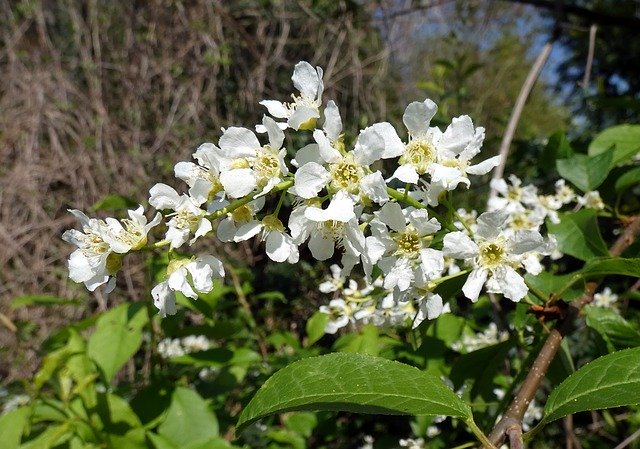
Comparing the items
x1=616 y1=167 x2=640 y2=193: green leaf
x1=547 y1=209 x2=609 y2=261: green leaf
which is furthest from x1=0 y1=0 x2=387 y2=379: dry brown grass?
x1=547 y1=209 x2=609 y2=261: green leaf

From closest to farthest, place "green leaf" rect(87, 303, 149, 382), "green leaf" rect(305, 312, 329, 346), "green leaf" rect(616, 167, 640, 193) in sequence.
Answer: "green leaf" rect(616, 167, 640, 193), "green leaf" rect(87, 303, 149, 382), "green leaf" rect(305, 312, 329, 346)

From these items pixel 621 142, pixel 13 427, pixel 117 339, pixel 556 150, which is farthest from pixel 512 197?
pixel 13 427

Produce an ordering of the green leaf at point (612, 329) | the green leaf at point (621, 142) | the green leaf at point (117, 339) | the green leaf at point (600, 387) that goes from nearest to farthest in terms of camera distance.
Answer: the green leaf at point (600, 387)
the green leaf at point (612, 329)
the green leaf at point (621, 142)
the green leaf at point (117, 339)

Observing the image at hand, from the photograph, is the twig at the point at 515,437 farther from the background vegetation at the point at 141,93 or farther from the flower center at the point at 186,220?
the background vegetation at the point at 141,93

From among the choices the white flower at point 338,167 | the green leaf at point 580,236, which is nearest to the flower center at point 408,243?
the white flower at point 338,167

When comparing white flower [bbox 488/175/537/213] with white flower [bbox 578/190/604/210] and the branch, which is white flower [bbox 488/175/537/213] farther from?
the branch

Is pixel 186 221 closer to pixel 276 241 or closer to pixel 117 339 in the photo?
pixel 276 241
